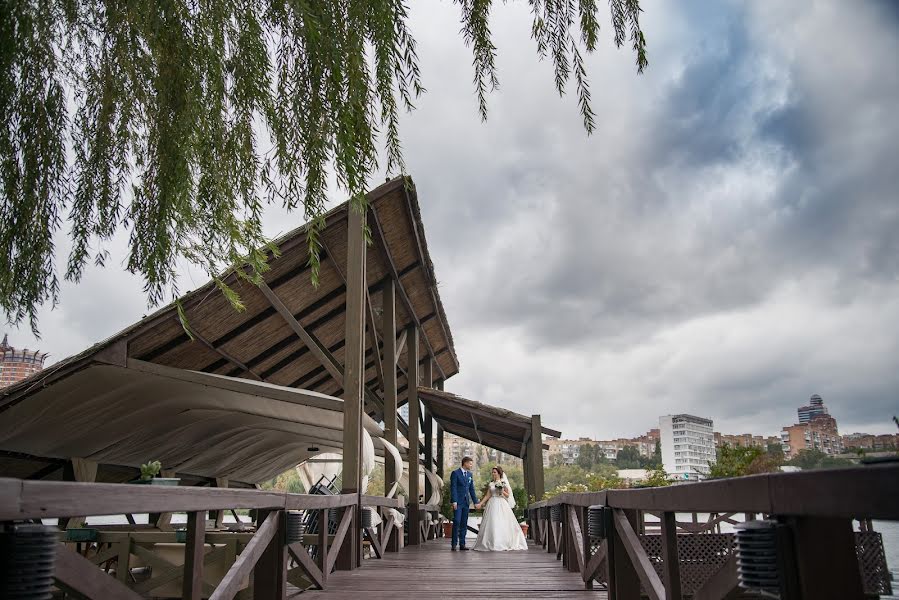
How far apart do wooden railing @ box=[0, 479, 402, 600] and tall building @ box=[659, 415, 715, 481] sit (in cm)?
790

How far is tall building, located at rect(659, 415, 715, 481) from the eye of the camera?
1270cm

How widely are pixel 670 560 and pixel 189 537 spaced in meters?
1.79

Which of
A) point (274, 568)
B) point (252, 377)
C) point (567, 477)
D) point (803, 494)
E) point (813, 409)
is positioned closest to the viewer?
point (803, 494)

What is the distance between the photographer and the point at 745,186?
4094 millimetres

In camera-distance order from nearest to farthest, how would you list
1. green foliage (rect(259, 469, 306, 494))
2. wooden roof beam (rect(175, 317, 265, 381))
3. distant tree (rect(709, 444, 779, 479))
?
wooden roof beam (rect(175, 317, 265, 381))
distant tree (rect(709, 444, 779, 479))
green foliage (rect(259, 469, 306, 494))

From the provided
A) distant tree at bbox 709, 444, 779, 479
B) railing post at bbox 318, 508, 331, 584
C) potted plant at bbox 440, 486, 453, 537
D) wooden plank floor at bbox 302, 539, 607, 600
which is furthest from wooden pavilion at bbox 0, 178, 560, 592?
potted plant at bbox 440, 486, 453, 537

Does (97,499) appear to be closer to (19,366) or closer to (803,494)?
(803,494)

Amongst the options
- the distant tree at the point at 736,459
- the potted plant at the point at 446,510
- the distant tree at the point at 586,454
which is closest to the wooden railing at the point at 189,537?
the distant tree at the point at 736,459

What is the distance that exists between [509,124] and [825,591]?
2.09 m

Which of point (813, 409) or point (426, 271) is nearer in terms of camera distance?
point (813, 409)

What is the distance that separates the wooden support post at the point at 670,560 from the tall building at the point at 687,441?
32.7 ft

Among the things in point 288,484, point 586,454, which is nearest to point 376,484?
point 288,484

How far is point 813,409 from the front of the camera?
4.20 m

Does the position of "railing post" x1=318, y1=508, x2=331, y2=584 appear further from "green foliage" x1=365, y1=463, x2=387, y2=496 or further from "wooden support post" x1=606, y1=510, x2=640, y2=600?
"green foliage" x1=365, y1=463, x2=387, y2=496
